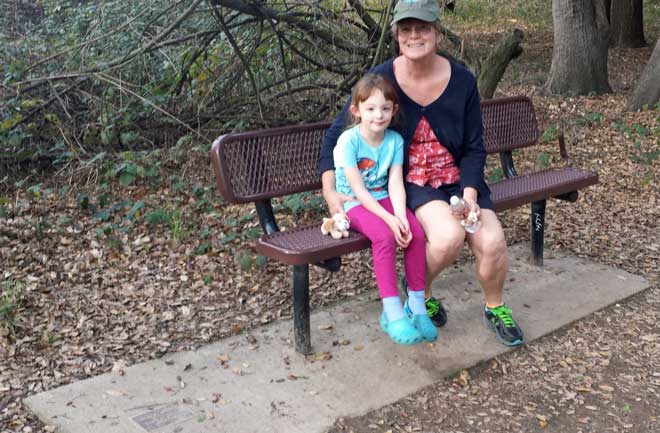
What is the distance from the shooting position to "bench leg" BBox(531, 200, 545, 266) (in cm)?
471

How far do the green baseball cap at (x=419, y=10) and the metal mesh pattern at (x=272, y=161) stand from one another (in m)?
0.86

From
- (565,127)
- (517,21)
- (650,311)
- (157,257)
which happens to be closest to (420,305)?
(650,311)

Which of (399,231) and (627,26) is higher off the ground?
(399,231)

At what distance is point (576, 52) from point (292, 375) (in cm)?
727

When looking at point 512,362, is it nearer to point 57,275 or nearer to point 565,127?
point 57,275

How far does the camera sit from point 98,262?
15.6ft

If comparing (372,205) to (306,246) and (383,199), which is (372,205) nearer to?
(383,199)

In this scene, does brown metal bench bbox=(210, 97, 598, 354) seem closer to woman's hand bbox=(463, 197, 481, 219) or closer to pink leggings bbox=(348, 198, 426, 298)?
pink leggings bbox=(348, 198, 426, 298)

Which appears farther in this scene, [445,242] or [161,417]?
[445,242]

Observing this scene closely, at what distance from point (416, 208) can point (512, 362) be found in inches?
32.7

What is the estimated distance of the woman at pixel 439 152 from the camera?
11.8ft

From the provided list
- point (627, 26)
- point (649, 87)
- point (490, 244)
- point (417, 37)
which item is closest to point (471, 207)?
point (490, 244)

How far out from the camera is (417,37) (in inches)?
141

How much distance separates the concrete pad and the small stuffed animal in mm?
561
